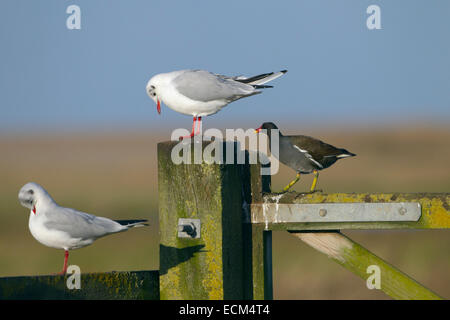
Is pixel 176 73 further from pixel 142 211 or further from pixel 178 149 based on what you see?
pixel 142 211

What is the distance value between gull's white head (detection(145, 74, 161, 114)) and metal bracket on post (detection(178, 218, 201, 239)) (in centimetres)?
266

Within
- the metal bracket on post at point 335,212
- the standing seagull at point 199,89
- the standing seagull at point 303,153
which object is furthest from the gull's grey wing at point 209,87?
the metal bracket on post at point 335,212

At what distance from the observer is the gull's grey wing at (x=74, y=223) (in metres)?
5.98

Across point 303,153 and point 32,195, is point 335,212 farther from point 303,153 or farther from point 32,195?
point 303,153

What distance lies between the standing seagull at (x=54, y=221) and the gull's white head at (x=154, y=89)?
1.55 metres

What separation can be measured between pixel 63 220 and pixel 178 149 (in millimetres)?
1493

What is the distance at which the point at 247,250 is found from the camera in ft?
16.6

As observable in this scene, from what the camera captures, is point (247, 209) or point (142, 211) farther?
point (142, 211)

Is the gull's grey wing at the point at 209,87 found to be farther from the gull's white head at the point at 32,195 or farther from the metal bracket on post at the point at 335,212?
the metal bracket on post at the point at 335,212

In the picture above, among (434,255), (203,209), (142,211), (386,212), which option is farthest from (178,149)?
(142,211)

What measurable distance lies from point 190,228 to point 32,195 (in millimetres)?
1639

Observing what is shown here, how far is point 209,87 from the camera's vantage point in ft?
23.9

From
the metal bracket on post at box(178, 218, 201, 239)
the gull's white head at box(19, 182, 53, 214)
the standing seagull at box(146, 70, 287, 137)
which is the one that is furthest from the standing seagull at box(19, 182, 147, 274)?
the standing seagull at box(146, 70, 287, 137)
